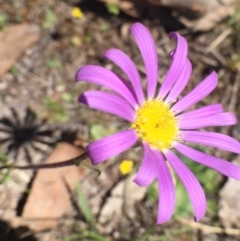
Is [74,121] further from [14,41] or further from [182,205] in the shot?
[182,205]

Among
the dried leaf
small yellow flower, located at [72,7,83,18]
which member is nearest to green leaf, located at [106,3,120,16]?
small yellow flower, located at [72,7,83,18]

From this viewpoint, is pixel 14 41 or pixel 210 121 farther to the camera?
pixel 14 41

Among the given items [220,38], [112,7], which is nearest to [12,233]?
[112,7]

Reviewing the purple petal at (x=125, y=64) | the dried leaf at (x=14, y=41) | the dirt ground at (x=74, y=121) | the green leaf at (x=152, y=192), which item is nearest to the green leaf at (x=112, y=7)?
the dirt ground at (x=74, y=121)

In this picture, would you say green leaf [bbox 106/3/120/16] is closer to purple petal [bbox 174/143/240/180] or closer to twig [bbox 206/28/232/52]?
twig [bbox 206/28/232/52]

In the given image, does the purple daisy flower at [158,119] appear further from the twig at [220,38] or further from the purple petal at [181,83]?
the twig at [220,38]
